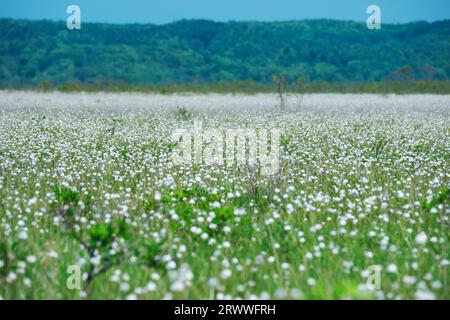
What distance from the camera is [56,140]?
1214 centimetres

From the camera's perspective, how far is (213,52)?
93250 mm

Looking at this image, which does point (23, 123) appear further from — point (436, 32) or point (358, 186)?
point (436, 32)

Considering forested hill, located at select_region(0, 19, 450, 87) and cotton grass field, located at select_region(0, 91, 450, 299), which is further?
forested hill, located at select_region(0, 19, 450, 87)

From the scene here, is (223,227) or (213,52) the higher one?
(213,52)

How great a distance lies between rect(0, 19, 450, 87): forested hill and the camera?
246 feet

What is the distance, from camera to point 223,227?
5.37m

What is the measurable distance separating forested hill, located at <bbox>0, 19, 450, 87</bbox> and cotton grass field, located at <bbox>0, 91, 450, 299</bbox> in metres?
59.3

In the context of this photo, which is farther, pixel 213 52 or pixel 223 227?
pixel 213 52

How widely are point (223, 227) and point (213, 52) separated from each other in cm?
9004

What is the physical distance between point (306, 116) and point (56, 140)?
9005 millimetres

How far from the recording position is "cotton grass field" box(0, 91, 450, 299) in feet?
13.0

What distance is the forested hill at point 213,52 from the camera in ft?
246

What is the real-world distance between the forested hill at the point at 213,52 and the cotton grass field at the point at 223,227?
59345 mm

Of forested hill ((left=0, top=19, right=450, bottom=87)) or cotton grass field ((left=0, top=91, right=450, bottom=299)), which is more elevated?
forested hill ((left=0, top=19, right=450, bottom=87))
